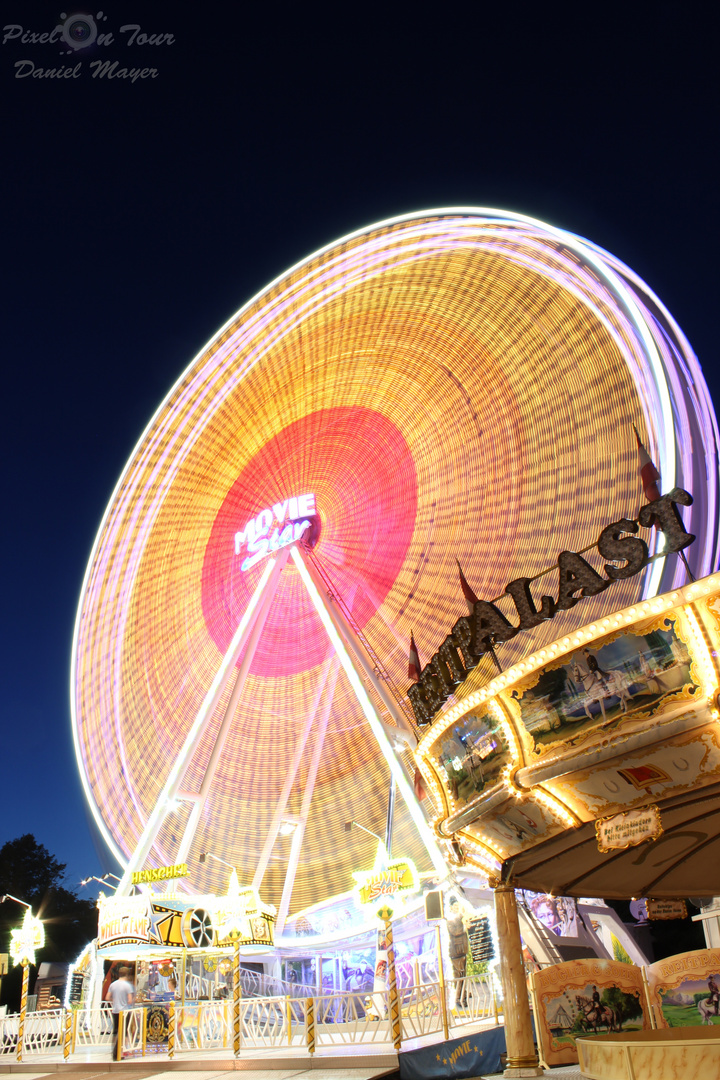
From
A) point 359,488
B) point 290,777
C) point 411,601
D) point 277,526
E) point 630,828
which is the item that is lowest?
point 630,828

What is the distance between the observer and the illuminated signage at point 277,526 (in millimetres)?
16506

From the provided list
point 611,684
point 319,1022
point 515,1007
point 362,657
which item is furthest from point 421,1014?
point 611,684

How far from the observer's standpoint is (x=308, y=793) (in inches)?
803

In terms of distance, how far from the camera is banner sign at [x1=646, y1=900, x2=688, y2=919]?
41.4 ft

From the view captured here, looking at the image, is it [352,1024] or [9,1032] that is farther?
[9,1032]

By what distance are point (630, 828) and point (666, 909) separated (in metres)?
5.89

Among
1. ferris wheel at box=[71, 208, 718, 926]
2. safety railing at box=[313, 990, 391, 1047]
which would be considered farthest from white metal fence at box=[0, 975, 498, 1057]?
ferris wheel at box=[71, 208, 718, 926]

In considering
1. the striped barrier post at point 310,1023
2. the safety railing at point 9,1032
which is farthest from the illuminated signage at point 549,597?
the safety railing at point 9,1032

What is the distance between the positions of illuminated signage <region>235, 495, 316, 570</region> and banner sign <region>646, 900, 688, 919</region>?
906 cm

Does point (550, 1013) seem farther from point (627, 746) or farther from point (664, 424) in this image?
point (664, 424)

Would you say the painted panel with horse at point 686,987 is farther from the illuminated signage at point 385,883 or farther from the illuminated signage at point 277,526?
the illuminated signage at point 277,526

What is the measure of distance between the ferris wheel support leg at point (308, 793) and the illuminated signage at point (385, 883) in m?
7.43

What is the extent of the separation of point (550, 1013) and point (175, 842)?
14.3m

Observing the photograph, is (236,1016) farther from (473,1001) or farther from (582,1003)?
(582,1003)
